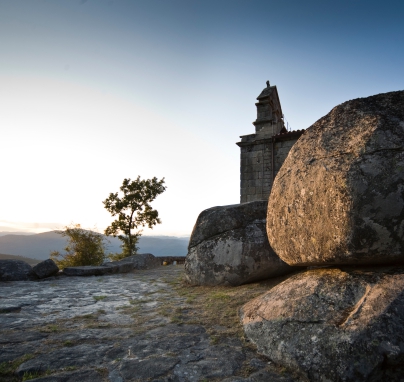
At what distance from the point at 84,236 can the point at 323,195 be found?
1357 cm

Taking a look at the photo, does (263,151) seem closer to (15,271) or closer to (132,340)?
(15,271)

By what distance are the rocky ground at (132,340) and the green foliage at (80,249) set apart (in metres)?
9.03

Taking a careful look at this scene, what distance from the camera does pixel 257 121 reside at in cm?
1400

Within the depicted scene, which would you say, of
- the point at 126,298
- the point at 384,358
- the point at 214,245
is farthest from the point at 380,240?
the point at 126,298

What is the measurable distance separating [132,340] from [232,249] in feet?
9.11

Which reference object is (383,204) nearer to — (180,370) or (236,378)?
(236,378)

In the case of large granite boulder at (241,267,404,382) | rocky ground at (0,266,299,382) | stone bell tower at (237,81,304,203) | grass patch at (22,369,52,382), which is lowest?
rocky ground at (0,266,299,382)

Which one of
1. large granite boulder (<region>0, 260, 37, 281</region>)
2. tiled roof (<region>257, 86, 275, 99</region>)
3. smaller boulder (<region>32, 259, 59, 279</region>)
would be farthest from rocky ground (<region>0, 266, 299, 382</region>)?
tiled roof (<region>257, 86, 275, 99</region>)

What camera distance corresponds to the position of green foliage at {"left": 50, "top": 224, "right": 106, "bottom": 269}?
13.5 metres

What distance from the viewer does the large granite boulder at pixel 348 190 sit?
2.47 m

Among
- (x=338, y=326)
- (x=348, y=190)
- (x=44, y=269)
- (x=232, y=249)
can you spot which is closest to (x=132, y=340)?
(x=338, y=326)

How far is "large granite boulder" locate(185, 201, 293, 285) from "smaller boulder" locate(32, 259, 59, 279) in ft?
14.7

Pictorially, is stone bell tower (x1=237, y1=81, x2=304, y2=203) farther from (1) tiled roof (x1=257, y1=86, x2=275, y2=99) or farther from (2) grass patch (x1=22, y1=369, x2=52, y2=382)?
(2) grass patch (x1=22, y1=369, x2=52, y2=382)

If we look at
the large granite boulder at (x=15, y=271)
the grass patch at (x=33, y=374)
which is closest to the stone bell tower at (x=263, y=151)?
the large granite boulder at (x=15, y=271)
